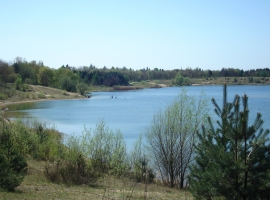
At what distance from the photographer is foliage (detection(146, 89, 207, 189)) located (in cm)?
2030

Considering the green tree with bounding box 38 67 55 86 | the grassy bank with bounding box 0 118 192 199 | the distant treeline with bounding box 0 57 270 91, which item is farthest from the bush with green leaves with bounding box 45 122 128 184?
the green tree with bounding box 38 67 55 86

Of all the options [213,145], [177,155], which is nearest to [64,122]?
[177,155]

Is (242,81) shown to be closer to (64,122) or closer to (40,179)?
(64,122)

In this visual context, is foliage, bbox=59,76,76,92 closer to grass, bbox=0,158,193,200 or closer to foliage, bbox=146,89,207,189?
foliage, bbox=146,89,207,189

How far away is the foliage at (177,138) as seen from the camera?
66.6 ft

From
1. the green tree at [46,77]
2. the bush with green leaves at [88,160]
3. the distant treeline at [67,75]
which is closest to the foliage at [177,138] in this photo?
the bush with green leaves at [88,160]

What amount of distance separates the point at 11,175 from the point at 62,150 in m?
6.47

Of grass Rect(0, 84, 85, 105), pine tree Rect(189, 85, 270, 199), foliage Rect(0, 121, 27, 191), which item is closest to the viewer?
pine tree Rect(189, 85, 270, 199)

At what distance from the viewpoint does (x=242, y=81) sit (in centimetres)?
15562

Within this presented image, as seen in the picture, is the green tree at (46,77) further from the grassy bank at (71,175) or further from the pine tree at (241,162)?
the pine tree at (241,162)

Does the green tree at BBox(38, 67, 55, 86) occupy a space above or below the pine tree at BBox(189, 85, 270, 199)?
above

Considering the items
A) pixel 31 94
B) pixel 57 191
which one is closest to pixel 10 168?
pixel 57 191

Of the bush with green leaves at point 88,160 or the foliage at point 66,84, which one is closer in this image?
the bush with green leaves at point 88,160

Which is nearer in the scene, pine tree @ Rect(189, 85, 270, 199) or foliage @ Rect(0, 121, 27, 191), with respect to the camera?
pine tree @ Rect(189, 85, 270, 199)
